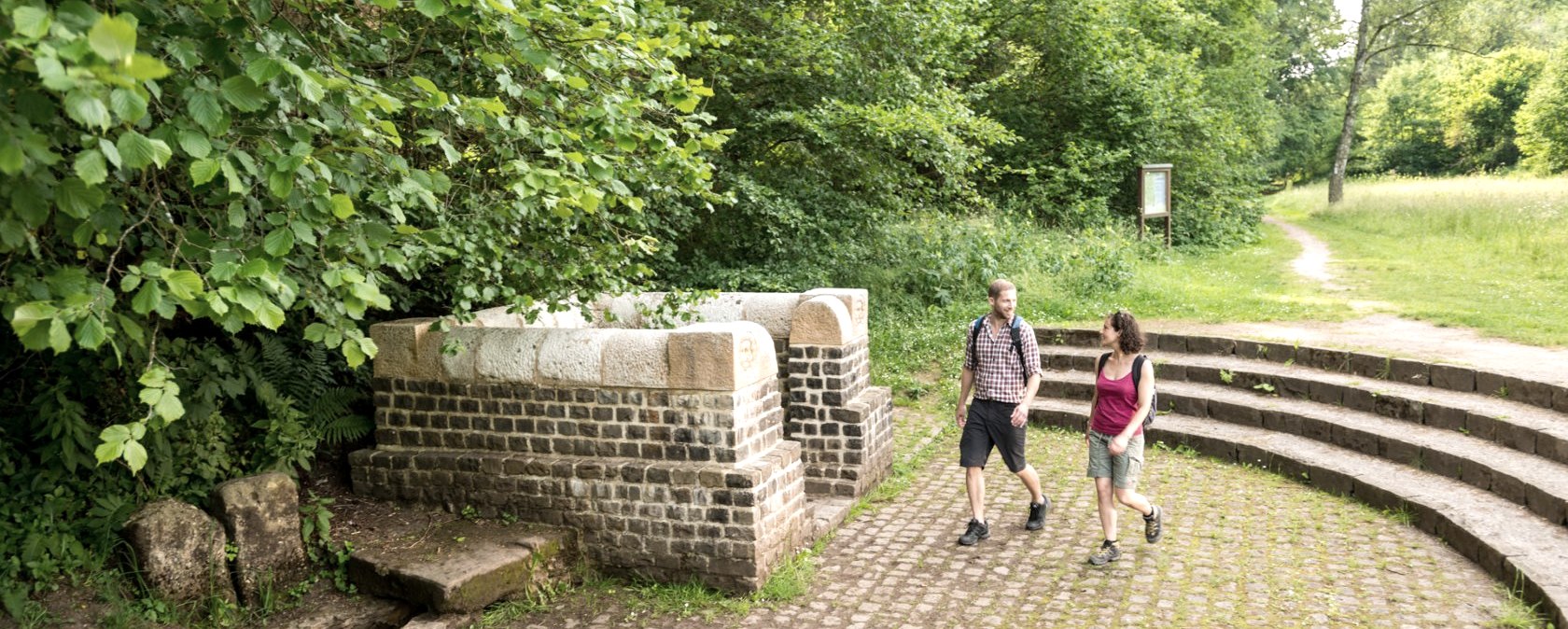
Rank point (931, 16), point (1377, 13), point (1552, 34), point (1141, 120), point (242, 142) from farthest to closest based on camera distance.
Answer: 1. point (1552, 34)
2. point (1377, 13)
3. point (1141, 120)
4. point (931, 16)
5. point (242, 142)

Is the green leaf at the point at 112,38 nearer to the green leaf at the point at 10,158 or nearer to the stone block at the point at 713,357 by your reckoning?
the green leaf at the point at 10,158

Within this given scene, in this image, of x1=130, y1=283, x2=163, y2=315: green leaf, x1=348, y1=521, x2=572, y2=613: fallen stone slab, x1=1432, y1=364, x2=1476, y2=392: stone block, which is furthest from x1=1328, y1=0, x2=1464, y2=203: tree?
x1=130, y1=283, x2=163, y2=315: green leaf

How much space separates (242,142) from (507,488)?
2.97 m

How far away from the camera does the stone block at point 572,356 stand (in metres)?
6.22

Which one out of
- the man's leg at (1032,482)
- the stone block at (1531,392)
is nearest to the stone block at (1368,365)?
the stone block at (1531,392)

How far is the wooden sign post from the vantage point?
18344mm

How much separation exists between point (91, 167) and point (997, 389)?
16.4ft

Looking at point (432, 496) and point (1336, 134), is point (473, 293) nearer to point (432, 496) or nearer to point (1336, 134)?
point (432, 496)

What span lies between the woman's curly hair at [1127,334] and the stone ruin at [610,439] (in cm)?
201

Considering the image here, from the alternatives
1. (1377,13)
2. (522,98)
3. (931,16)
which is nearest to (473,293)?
(522,98)

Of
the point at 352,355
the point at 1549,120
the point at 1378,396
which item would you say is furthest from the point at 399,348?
the point at 1549,120

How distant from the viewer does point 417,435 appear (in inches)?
271

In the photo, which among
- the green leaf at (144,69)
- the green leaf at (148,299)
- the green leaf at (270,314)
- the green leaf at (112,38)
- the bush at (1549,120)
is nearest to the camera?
the green leaf at (112,38)

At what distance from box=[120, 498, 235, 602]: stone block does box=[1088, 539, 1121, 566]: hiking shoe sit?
499 cm
